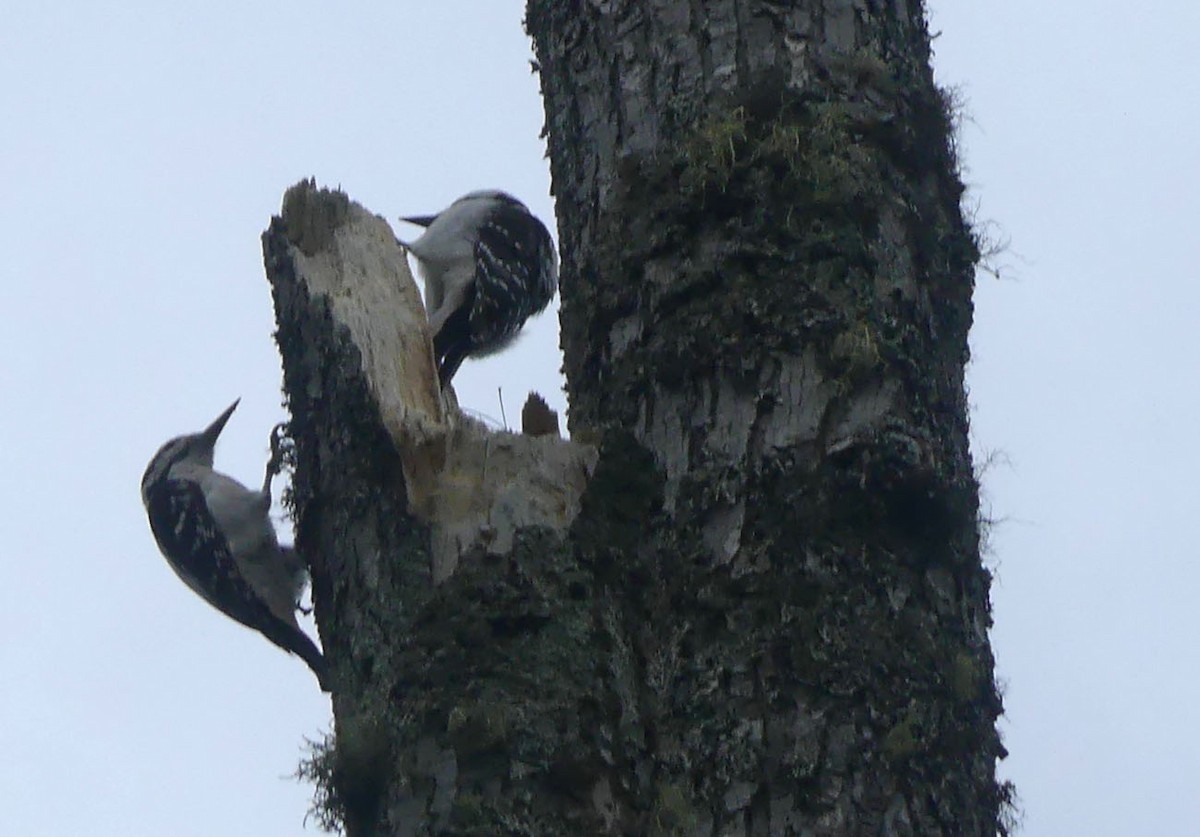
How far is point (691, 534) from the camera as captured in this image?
10.8ft

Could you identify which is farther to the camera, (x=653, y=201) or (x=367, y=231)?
(x=367, y=231)

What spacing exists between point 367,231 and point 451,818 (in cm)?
214

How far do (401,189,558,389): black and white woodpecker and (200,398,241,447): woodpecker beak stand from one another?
1.12 metres

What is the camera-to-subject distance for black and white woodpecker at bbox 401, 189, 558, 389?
7.35m

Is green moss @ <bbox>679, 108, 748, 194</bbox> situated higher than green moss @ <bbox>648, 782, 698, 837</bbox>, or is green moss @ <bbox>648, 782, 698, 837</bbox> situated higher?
green moss @ <bbox>679, 108, 748, 194</bbox>

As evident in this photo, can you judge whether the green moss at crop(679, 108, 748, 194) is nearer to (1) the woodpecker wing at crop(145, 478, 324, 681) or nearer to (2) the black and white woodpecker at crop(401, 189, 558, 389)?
(1) the woodpecker wing at crop(145, 478, 324, 681)

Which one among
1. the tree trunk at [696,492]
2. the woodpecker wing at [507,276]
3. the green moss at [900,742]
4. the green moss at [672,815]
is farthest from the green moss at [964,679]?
the woodpecker wing at [507,276]

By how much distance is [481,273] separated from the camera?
7.41 meters

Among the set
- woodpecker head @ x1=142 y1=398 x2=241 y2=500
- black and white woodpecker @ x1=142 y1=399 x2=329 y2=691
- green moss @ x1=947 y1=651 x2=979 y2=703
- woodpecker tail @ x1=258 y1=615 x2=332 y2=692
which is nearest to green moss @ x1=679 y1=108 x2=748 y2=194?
green moss @ x1=947 y1=651 x2=979 y2=703

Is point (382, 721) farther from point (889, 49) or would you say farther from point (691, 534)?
point (889, 49)

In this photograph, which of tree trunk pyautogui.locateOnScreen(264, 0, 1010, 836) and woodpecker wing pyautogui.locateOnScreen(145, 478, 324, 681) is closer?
tree trunk pyautogui.locateOnScreen(264, 0, 1010, 836)

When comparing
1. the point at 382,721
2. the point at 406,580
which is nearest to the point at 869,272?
the point at 406,580

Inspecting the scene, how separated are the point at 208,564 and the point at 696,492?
3.86 meters

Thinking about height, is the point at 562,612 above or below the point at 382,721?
above
